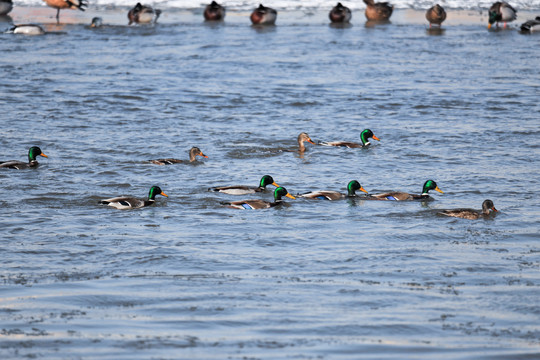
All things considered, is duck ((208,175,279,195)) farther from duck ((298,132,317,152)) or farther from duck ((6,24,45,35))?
duck ((6,24,45,35))

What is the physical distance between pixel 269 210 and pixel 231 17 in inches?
911

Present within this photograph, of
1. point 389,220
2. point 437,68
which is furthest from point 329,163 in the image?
point 437,68

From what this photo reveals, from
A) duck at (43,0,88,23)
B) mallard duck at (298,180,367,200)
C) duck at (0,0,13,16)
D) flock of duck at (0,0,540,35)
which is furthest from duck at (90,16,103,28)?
mallard duck at (298,180,367,200)

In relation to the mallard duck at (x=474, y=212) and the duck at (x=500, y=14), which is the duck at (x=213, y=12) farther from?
the mallard duck at (x=474, y=212)

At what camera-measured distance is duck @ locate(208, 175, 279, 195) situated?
13.3 m

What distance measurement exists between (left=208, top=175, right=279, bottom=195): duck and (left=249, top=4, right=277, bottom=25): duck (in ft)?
58.7

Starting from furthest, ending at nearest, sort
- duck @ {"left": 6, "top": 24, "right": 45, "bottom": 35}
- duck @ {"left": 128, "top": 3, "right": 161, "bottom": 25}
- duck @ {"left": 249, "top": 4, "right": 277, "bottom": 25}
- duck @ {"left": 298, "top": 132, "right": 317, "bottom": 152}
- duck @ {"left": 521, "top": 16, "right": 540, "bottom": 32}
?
duck @ {"left": 249, "top": 4, "right": 277, "bottom": 25}
duck @ {"left": 128, "top": 3, "right": 161, "bottom": 25}
duck @ {"left": 521, "top": 16, "right": 540, "bottom": 32}
duck @ {"left": 6, "top": 24, "right": 45, "bottom": 35}
duck @ {"left": 298, "top": 132, "right": 317, "bottom": 152}

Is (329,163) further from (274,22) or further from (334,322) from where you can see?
(274,22)

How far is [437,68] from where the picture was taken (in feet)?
78.5

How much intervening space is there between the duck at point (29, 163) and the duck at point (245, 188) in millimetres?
3032

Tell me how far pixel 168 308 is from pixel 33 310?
119 cm

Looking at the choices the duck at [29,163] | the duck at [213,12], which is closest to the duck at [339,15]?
the duck at [213,12]

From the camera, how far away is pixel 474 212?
11914 mm

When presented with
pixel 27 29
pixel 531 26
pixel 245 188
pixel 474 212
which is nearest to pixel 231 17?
pixel 27 29
